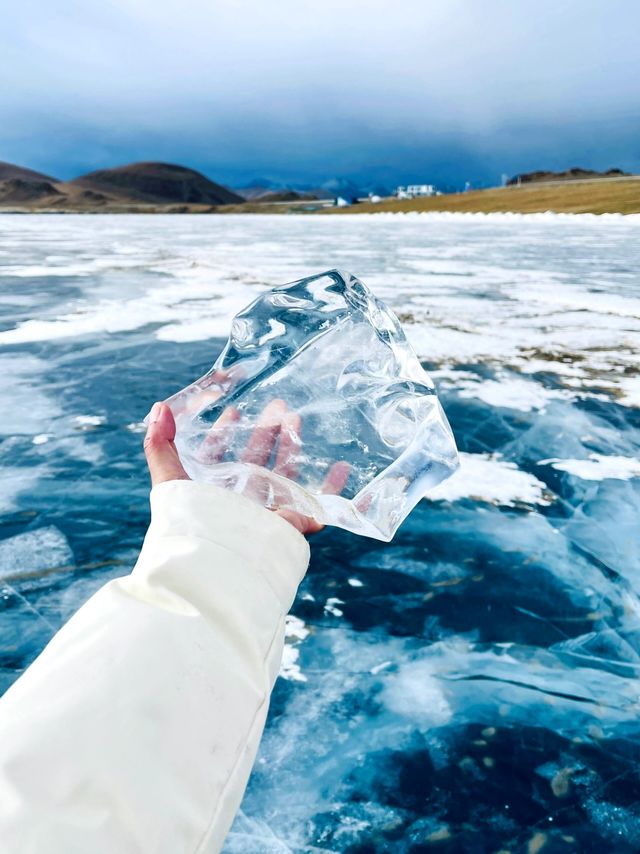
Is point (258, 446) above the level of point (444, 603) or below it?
above

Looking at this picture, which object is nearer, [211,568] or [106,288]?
[211,568]

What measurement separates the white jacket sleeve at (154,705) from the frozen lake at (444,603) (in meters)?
0.37

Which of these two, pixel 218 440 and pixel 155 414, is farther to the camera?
pixel 218 440

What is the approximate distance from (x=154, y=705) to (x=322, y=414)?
3.72 feet

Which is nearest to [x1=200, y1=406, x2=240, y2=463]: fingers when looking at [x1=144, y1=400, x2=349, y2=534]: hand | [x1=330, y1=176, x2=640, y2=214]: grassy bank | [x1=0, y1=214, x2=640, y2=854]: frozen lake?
[x1=144, y1=400, x2=349, y2=534]: hand

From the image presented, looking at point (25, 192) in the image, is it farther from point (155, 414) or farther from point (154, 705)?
point (154, 705)

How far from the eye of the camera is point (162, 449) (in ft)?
4.54

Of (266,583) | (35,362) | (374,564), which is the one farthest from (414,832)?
(35,362)

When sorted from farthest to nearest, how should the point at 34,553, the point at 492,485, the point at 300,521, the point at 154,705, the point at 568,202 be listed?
the point at 568,202 < the point at 492,485 < the point at 34,553 < the point at 300,521 < the point at 154,705

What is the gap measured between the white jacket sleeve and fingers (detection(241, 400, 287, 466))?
0.52 metres

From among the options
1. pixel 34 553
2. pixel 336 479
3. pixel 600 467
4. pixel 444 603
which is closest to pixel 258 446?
Result: pixel 336 479

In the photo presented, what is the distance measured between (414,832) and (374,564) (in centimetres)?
79

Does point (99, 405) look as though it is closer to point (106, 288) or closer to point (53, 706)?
point (53, 706)

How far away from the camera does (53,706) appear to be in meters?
0.73
